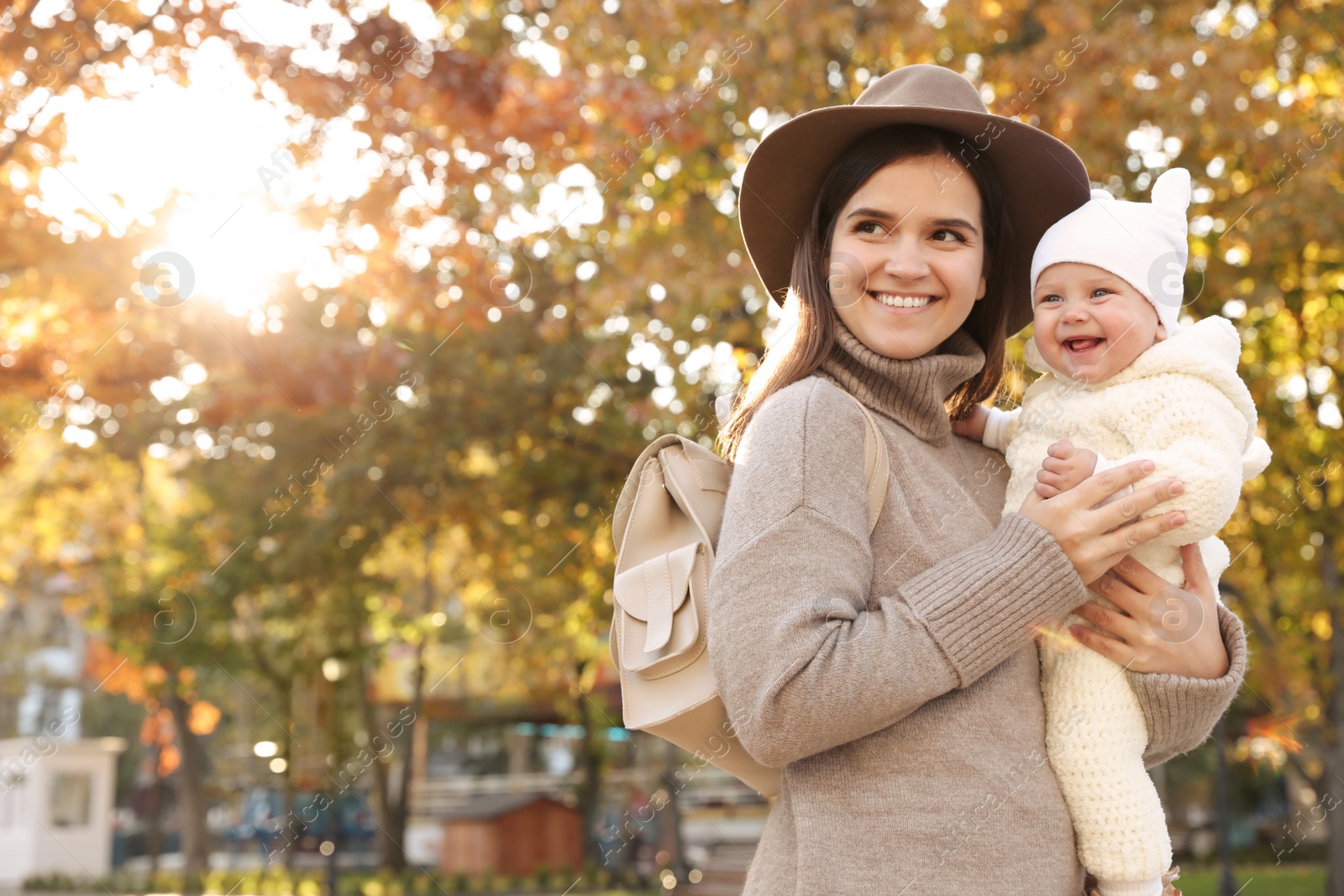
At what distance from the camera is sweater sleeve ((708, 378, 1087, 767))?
4.75 ft

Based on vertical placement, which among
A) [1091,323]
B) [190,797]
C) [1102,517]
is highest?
[190,797]

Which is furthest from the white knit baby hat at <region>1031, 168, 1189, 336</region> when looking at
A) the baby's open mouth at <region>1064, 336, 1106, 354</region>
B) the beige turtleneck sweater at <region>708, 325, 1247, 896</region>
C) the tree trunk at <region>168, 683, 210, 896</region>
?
the tree trunk at <region>168, 683, 210, 896</region>

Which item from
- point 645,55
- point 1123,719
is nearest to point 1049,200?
point 1123,719

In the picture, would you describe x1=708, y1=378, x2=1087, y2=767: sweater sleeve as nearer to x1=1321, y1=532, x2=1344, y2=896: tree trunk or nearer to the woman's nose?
the woman's nose

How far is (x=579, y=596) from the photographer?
10805 mm

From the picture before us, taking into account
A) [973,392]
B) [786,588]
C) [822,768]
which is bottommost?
[822,768]

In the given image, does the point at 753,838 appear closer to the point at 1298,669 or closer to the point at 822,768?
the point at 1298,669

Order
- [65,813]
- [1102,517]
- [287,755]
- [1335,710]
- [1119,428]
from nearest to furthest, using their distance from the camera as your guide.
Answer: [1102,517]
[1119,428]
[1335,710]
[287,755]
[65,813]

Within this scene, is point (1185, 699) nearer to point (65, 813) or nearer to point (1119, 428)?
point (1119, 428)

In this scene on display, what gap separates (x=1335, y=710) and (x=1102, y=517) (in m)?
10.2

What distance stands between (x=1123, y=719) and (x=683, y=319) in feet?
19.6

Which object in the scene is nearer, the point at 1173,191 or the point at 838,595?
the point at 838,595

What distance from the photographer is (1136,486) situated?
1698 mm

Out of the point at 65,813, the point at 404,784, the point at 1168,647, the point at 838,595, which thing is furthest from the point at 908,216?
the point at 65,813
